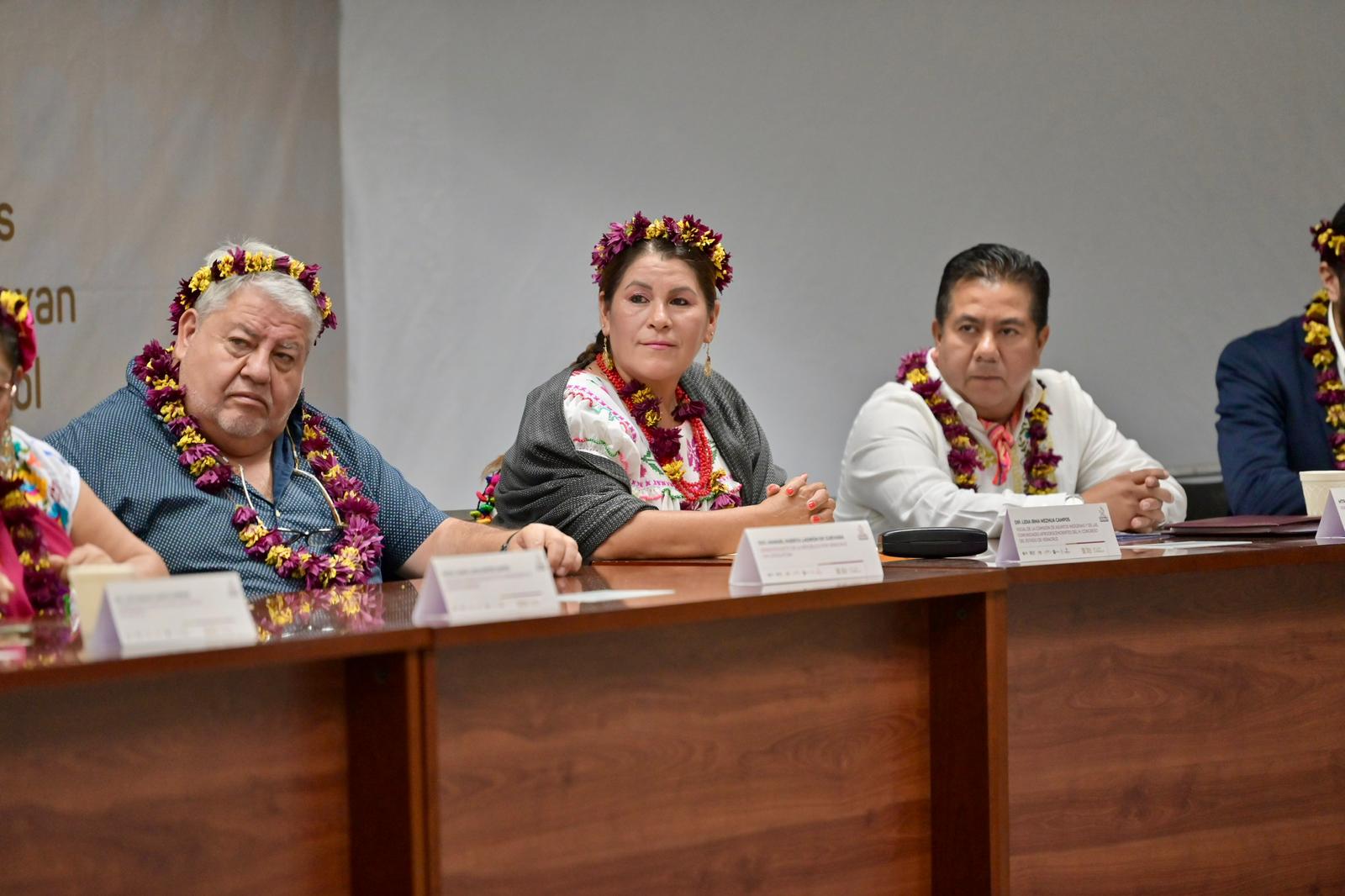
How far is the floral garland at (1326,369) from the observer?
331cm

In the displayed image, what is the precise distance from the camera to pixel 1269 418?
132 inches

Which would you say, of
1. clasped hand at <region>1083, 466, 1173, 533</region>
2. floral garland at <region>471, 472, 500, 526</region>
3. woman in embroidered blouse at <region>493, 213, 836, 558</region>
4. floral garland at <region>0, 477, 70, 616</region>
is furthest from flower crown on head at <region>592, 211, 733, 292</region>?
floral garland at <region>0, 477, 70, 616</region>

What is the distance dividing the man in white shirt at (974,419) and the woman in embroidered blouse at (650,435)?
12.3 inches

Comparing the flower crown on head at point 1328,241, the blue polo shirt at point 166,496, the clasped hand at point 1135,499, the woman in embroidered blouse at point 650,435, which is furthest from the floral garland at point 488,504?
the flower crown on head at point 1328,241

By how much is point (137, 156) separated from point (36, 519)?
1252 mm

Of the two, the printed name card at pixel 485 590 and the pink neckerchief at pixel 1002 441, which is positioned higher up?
the pink neckerchief at pixel 1002 441

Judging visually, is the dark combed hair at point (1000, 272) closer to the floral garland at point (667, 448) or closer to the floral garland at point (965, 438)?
the floral garland at point (965, 438)

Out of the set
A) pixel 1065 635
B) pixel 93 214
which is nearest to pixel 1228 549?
pixel 1065 635

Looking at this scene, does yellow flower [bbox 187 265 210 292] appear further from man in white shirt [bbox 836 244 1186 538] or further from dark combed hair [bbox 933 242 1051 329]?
dark combed hair [bbox 933 242 1051 329]

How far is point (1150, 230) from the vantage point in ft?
14.4

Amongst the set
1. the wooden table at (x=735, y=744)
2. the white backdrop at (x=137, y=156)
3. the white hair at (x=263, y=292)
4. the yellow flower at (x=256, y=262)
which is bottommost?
the wooden table at (x=735, y=744)

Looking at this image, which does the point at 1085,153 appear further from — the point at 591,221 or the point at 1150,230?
the point at 591,221

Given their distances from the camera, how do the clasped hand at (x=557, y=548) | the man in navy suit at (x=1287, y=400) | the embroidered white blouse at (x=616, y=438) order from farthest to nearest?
the man in navy suit at (x=1287, y=400) < the embroidered white blouse at (x=616, y=438) < the clasped hand at (x=557, y=548)

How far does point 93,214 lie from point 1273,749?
2379mm
